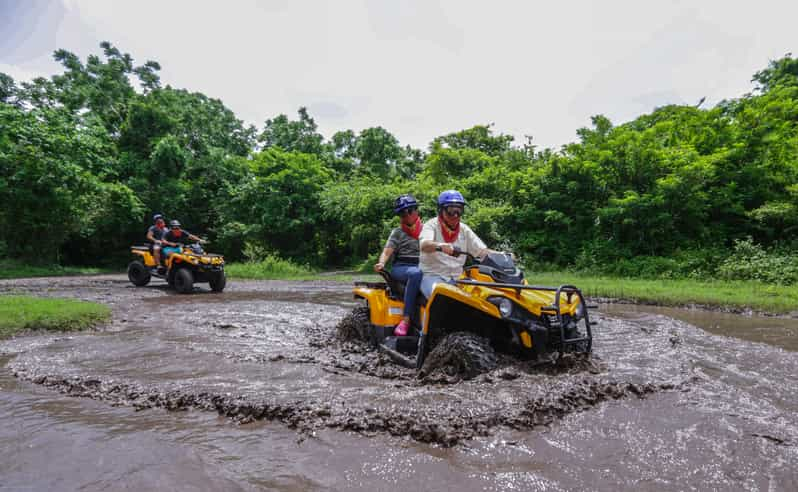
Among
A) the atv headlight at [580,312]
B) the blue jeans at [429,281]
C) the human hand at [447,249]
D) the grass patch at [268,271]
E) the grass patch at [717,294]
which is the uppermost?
the human hand at [447,249]

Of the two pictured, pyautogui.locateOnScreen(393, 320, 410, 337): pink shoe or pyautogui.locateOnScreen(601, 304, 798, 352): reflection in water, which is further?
pyautogui.locateOnScreen(601, 304, 798, 352): reflection in water

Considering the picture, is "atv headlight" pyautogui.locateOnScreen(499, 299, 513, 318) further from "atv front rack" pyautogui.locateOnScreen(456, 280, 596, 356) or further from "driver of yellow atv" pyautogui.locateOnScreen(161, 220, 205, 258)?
"driver of yellow atv" pyautogui.locateOnScreen(161, 220, 205, 258)

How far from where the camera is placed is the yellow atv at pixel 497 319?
12.1ft

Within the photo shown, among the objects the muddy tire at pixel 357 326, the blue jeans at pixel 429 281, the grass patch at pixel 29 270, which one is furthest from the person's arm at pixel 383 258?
the grass patch at pixel 29 270

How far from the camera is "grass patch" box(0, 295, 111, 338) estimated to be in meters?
6.46

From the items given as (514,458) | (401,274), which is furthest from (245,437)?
(401,274)

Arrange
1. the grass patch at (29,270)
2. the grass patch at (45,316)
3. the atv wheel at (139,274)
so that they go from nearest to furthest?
the grass patch at (45,316) → the atv wheel at (139,274) → the grass patch at (29,270)

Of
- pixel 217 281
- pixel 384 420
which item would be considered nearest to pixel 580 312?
pixel 384 420

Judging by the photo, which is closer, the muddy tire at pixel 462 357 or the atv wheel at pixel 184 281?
the muddy tire at pixel 462 357

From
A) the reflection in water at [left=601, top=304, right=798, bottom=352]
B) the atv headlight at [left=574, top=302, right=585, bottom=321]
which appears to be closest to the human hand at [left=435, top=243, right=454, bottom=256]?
the atv headlight at [left=574, top=302, right=585, bottom=321]

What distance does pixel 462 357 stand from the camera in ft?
12.4

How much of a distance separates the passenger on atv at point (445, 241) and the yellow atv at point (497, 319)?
27 centimetres

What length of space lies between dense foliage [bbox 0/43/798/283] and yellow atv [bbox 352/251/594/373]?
1250 cm

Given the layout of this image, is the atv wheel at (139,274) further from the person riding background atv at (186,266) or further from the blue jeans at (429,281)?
the blue jeans at (429,281)
